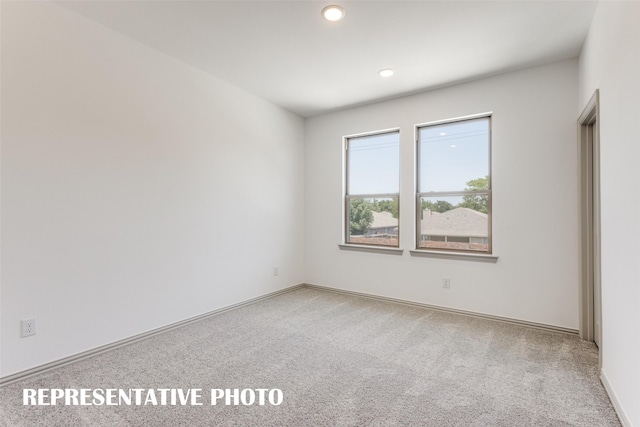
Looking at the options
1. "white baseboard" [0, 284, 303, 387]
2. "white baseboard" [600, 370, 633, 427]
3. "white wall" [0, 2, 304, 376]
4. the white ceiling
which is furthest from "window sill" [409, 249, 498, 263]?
"white baseboard" [0, 284, 303, 387]

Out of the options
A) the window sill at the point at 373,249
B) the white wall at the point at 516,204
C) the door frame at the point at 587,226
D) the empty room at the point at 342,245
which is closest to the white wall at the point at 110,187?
the empty room at the point at 342,245

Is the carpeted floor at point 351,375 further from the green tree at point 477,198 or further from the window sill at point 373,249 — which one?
the green tree at point 477,198

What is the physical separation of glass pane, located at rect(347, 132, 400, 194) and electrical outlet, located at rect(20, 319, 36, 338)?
3.72m

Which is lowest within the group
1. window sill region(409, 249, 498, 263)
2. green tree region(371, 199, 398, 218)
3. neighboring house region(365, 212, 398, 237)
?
window sill region(409, 249, 498, 263)

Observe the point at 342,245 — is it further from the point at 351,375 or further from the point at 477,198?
the point at 351,375

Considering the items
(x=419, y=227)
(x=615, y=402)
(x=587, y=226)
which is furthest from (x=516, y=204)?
(x=615, y=402)

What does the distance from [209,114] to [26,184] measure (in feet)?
5.95

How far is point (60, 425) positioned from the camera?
173 centimetres

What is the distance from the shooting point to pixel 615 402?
188 centimetres

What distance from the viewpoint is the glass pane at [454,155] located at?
3.68 meters

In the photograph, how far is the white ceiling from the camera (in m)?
2.37

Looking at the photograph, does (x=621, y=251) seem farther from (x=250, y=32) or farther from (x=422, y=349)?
(x=250, y=32)

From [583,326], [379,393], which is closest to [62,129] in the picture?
[379,393]

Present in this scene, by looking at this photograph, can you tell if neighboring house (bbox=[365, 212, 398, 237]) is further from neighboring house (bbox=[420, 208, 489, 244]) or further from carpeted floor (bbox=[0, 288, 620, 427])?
carpeted floor (bbox=[0, 288, 620, 427])
